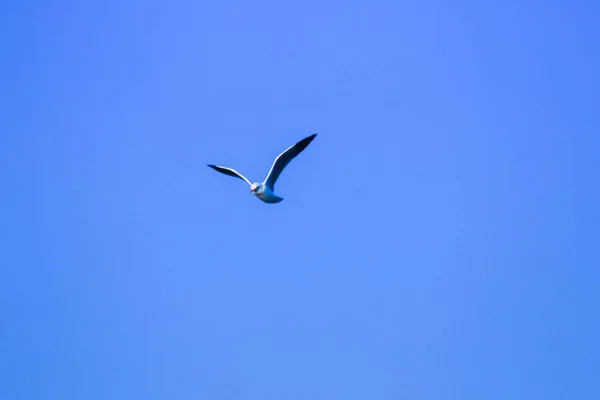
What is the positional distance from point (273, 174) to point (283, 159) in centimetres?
68

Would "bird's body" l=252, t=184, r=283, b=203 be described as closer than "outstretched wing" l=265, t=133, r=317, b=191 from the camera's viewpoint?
No

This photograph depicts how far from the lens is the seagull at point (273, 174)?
21.8 m

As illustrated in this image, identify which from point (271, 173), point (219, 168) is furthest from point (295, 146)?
point (219, 168)

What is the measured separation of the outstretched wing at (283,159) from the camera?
21.5 m

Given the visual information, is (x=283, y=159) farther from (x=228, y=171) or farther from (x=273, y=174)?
(x=228, y=171)

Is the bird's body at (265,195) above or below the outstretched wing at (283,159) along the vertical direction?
below

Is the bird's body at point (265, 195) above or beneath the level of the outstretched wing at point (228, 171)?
beneath

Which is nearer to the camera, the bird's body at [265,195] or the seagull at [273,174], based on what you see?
the seagull at [273,174]

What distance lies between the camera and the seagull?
858 inches

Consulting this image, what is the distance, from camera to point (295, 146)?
21.7 meters

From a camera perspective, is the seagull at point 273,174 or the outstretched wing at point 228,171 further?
the outstretched wing at point 228,171

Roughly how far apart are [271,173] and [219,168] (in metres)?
1.88

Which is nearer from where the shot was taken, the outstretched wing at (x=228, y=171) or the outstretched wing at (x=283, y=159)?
the outstretched wing at (x=283, y=159)

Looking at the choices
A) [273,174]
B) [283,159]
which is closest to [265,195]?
[273,174]
